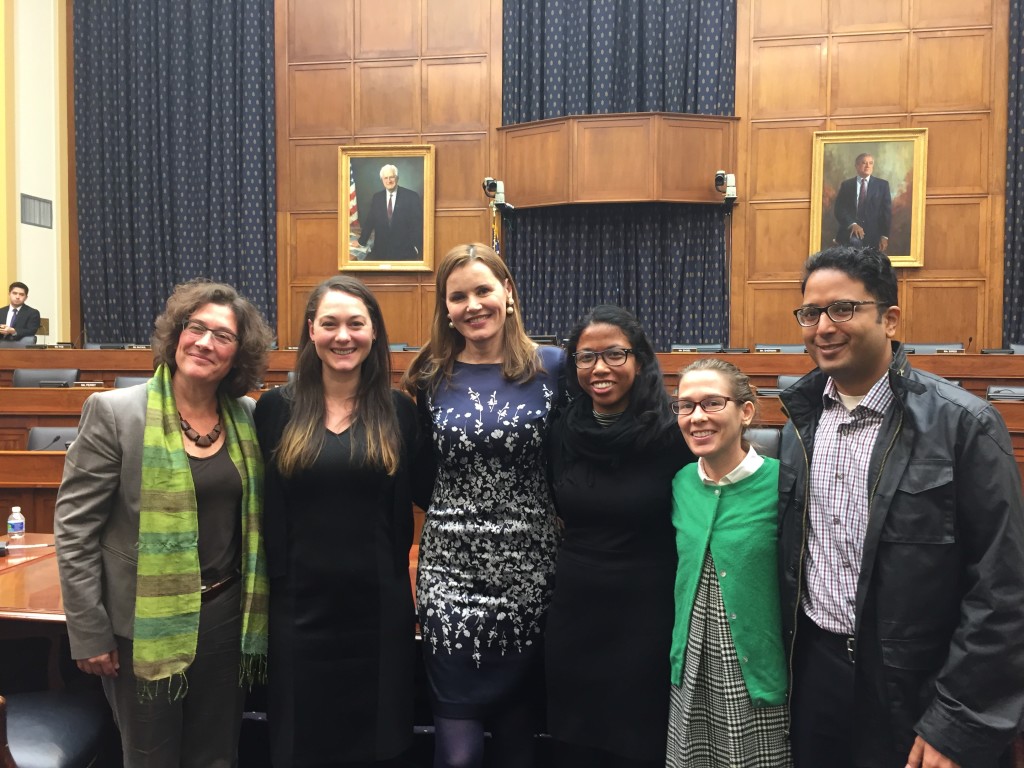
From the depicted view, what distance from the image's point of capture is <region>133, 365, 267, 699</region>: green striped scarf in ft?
4.89

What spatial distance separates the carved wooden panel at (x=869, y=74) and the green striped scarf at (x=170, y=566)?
766 centimetres

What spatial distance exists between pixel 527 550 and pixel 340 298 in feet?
2.31

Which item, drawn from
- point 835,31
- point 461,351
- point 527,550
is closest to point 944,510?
point 527,550

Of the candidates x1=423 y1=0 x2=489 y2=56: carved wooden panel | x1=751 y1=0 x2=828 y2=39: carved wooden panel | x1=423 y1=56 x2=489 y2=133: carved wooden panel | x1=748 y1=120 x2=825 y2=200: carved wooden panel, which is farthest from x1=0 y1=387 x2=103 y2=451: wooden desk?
x1=751 y1=0 x2=828 y2=39: carved wooden panel

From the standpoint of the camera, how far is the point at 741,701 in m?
1.39

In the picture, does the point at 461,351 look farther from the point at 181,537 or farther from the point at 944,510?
the point at 944,510

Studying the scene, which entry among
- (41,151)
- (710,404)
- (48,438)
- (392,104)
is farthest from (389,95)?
(710,404)

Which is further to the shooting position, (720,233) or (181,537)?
(720,233)

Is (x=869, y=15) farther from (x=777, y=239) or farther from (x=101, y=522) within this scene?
(x=101, y=522)

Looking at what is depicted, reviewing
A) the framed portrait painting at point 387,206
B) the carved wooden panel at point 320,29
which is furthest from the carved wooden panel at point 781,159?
the carved wooden panel at point 320,29

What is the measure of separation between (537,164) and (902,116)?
→ 3704mm

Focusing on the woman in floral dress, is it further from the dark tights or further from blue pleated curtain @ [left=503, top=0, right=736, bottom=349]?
blue pleated curtain @ [left=503, top=0, right=736, bottom=349]

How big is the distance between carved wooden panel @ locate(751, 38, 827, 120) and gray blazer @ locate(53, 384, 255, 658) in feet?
24.4

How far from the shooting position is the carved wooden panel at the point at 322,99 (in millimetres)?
8164
